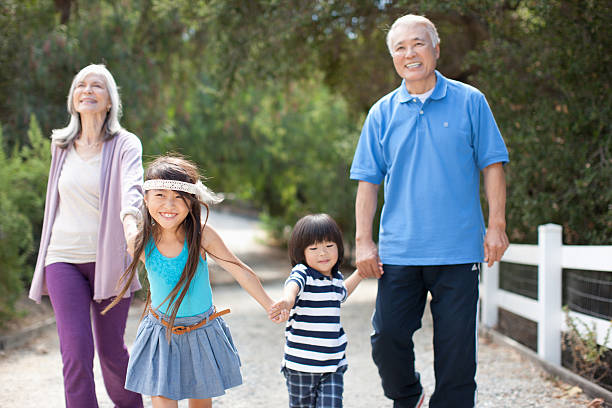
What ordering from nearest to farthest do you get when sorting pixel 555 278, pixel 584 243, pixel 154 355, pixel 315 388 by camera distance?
pixel 154 355 < pixel 315 388 < pixel 555 278 < pixel 584 243

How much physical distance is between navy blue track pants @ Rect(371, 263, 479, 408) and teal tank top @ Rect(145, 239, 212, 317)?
0.91m

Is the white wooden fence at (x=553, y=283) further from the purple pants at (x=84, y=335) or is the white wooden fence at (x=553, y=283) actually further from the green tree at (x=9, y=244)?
the green tree at (x=9, y=244)

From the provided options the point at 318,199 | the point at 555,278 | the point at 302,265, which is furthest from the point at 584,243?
the point at 318,199

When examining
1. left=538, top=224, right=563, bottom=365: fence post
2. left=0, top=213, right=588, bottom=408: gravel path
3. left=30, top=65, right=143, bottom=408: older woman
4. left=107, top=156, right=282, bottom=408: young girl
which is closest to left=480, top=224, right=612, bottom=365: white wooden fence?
left=538, top=224, right=563, bottom=365: fence post

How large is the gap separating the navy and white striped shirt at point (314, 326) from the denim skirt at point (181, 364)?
30cm

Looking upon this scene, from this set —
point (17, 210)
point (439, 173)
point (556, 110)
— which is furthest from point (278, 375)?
point (17, 210)

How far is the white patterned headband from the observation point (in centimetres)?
304

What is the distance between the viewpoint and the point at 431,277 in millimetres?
3299

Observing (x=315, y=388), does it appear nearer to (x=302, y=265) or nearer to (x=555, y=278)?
A: (x=302, y=265)

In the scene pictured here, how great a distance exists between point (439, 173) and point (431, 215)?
0.68ft

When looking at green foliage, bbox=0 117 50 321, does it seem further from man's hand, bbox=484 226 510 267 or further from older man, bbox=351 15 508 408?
man's hand, bbox=484 226 510 267

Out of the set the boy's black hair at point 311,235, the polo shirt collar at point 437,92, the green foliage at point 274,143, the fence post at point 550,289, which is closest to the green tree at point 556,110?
the fence post at point 550,289

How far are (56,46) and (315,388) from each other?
777 cm

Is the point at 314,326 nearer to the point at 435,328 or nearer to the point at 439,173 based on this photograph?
the point at 435,328
